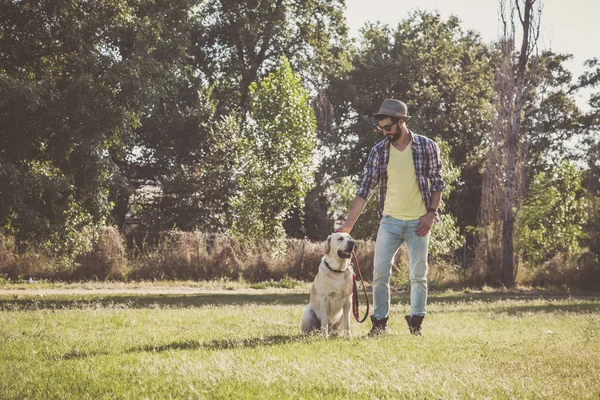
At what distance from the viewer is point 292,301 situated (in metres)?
13.2

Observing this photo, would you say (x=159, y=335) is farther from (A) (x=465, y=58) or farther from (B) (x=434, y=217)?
(A) (x=465, y=58)

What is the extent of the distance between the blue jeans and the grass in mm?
414

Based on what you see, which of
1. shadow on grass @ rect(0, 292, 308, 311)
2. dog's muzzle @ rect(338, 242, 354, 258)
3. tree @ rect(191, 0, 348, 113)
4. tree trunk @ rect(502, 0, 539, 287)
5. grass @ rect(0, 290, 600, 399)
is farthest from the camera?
tree @ rect(191, 0, 348, 113)

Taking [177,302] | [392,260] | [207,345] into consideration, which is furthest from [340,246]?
[177,302]

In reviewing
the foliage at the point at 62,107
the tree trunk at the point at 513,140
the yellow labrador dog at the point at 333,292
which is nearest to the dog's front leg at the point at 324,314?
the yellow labrador dog at the point at 333,292

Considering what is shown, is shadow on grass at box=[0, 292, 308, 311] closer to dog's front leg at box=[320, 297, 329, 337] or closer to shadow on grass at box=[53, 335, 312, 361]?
shadow on grass at box=[53, 335, 312, 361]

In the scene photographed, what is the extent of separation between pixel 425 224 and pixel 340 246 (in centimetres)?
91

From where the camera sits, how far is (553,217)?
77.5ft

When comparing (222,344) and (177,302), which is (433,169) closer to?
(222,344)

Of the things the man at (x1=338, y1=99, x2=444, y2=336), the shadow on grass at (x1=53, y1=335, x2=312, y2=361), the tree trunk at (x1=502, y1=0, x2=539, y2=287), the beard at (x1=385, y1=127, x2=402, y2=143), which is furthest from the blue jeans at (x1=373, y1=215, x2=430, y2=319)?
the tree trunk at (x1=502, y1=0, x2=539, y2=287)

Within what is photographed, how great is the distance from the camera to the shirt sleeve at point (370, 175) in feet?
22.6

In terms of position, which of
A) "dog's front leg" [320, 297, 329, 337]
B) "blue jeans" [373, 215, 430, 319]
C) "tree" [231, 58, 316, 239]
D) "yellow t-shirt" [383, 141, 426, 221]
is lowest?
"dog's front leg" [320, 297, 329, 337]

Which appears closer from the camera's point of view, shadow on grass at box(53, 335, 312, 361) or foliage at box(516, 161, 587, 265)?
shadow on grass at box(53, 335, 312, 361)

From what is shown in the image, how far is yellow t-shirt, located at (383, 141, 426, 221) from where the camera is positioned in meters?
6.66
